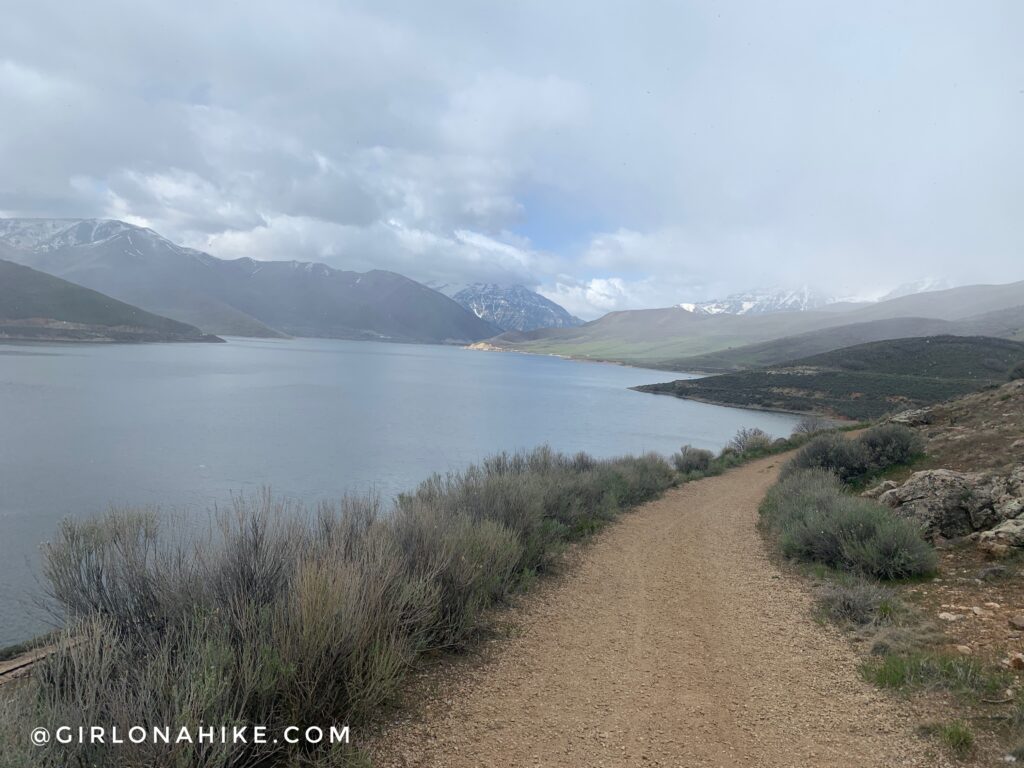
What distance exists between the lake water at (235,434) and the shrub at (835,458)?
11034 millimetres

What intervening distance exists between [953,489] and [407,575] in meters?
8.06

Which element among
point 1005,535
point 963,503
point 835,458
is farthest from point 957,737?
point 835,458

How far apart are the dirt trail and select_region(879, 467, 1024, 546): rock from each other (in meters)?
2.56

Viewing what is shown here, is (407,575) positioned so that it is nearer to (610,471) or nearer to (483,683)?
(483,683)

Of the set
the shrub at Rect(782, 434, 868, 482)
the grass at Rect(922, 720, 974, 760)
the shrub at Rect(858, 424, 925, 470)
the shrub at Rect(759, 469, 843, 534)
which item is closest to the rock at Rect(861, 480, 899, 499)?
the shrub at Rect(759, 469, 843, 534)

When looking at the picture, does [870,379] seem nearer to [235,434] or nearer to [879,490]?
[879,490]

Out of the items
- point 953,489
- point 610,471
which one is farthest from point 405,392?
point 953,489

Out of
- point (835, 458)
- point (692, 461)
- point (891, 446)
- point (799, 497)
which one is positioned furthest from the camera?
point (692, 461)

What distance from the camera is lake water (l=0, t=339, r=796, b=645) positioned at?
14.8 meters

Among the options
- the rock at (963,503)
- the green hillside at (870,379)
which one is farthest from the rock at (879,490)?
the green hillside at (870,379)

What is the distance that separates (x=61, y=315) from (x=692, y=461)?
372 feet

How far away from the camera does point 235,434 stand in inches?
Result: 1000

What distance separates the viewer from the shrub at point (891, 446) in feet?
43.7

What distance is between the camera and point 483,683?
4.54 m
